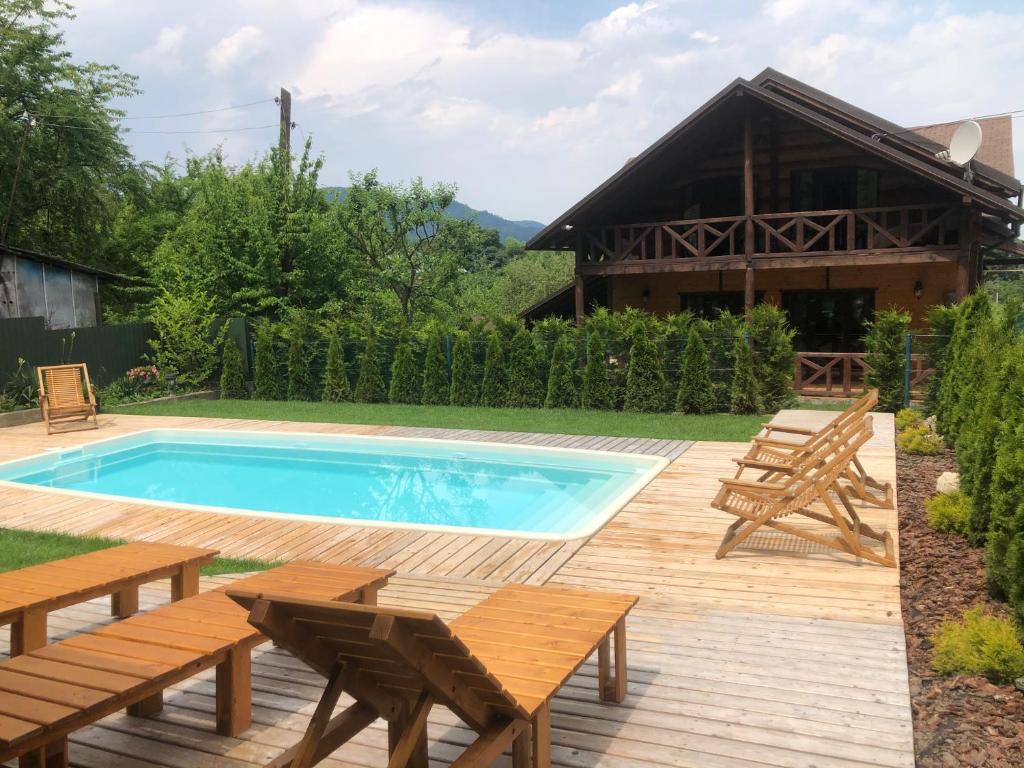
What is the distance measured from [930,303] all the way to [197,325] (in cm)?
1563

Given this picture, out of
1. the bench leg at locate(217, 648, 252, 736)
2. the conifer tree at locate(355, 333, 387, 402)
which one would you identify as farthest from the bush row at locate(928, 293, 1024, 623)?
the conifer tree at locate(355, 333, 387, 402)

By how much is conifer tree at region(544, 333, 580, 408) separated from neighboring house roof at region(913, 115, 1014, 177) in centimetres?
1398

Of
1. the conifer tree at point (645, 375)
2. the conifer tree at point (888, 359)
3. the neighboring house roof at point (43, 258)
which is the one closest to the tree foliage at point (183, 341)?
the neighboring house roof at point (43, 258)

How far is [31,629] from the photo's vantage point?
379 cm

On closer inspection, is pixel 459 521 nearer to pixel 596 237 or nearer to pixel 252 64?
pixel 596 237

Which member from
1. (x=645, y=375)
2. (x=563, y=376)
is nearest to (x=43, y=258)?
(x=563, y=376)

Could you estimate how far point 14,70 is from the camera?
22.8 m

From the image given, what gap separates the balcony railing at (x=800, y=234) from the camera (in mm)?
16188

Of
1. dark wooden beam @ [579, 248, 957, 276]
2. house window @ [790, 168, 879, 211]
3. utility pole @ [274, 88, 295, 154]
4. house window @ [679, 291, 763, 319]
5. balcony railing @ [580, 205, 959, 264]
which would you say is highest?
utility pole @ [274, 88, 295, 154]

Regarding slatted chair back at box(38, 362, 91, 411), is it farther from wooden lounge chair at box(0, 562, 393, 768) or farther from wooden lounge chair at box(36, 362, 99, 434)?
wooden lounge chair at box(0, 562, 393, 768)

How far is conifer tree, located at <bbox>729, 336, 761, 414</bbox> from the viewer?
45.1 ft

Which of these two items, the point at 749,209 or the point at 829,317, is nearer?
the point at 749,209

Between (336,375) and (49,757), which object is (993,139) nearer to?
(336,375)

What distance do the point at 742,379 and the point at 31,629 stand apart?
11702mm
